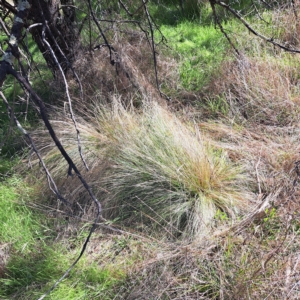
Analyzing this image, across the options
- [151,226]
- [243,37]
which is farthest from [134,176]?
Answer: [243,37]

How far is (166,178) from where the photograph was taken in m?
2.76

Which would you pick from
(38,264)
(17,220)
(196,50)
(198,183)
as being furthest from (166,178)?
(196,50)

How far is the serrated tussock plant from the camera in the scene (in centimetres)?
258

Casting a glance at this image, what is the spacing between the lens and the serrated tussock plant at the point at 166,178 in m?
2.58

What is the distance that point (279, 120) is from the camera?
3385 mm

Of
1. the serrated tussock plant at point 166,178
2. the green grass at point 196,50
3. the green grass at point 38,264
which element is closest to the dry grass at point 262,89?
the green grass at point 196,50

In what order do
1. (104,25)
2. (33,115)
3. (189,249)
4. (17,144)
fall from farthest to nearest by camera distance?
(104,25) < (33,115) < (17,144) < (189,249)

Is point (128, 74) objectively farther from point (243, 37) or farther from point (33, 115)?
point (243, 37)

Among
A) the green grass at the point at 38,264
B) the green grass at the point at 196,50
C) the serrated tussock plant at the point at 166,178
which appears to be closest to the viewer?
the green grass at the point at 38,264

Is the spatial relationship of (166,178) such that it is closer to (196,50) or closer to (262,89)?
(262,89)

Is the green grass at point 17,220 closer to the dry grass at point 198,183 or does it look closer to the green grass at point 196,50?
the dry grass at point 198,183

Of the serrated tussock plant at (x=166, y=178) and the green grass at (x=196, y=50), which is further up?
the green grass at (x=196, y=50)

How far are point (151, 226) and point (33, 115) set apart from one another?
231 centimetres

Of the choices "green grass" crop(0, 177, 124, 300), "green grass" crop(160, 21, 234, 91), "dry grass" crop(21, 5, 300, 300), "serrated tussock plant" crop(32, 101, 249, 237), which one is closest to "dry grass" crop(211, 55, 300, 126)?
"dry grass" crop(21, 5, 300, 300)
